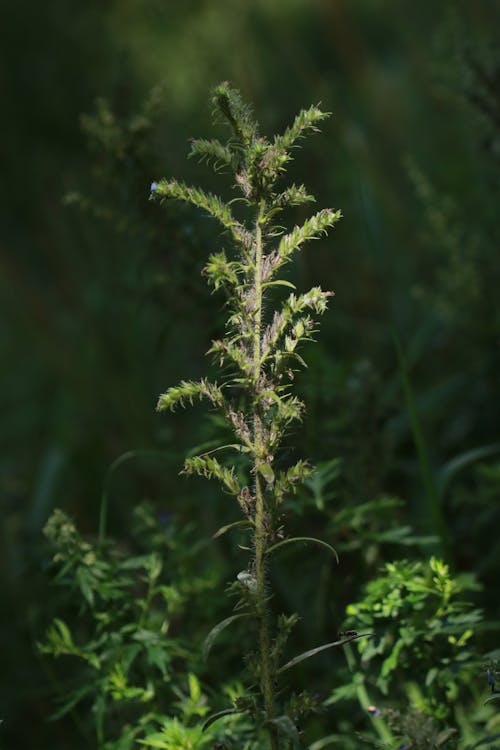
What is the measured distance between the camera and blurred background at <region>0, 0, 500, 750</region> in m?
1.97

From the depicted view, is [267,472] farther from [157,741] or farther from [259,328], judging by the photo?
[157,741]

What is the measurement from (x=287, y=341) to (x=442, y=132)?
343 cm

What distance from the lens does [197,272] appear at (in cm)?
193

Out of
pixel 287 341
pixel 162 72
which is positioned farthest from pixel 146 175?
pixel 162 72

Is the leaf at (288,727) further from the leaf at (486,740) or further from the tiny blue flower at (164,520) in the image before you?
the tiny blue flower at (164,520)

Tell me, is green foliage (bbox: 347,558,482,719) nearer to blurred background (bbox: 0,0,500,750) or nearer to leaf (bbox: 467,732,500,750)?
leaf (bbox: 467,732,500,750)

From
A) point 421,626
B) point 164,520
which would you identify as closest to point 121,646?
point 164,520

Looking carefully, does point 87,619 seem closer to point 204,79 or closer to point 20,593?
point 20,593

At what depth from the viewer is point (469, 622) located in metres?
1.48

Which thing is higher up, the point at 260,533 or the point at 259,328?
the point at 259,328

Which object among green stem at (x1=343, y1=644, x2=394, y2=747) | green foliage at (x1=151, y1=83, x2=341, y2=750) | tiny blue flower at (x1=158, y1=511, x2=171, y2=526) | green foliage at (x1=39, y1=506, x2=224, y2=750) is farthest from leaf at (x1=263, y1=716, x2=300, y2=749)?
tiny blue flower at (x1=158, y1=511, x2=171, y2=526)

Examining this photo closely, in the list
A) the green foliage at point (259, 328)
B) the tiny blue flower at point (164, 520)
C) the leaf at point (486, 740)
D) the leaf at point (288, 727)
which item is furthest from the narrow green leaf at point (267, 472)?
the tiny blue flower at point (164, 520)

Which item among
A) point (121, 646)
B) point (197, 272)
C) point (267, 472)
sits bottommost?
point (121, 646)

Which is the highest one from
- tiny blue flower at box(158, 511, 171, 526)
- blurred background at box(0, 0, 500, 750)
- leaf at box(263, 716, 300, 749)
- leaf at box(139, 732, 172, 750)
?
blurred background at box(0, 0, 500, 750)
